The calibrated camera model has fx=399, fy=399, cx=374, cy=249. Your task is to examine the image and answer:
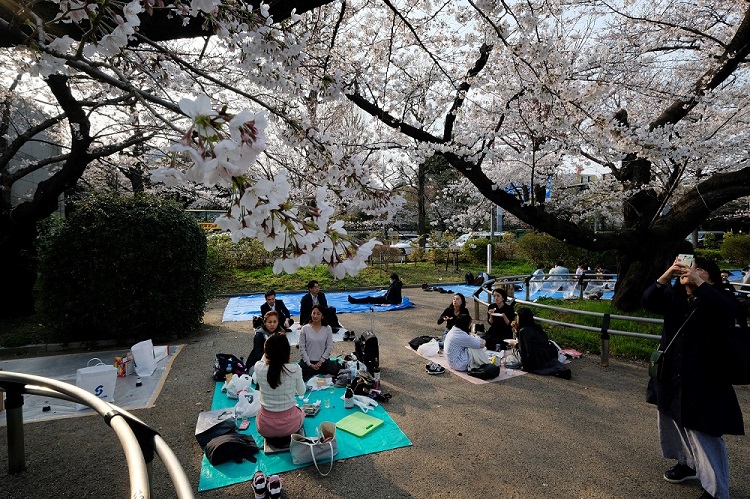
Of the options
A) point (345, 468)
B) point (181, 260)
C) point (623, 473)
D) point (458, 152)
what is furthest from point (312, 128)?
point (181, 260)

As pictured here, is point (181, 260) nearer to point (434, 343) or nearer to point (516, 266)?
point (434, 343)

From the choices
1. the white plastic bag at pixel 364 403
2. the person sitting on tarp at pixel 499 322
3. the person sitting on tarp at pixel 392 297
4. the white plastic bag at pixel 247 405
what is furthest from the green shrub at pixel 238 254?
the white plastic bag at pixel 364 403

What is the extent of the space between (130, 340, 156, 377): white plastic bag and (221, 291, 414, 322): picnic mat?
400cm

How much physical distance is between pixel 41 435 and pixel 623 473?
5.85 m

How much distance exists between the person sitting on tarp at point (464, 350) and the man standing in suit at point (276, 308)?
11.3 feet

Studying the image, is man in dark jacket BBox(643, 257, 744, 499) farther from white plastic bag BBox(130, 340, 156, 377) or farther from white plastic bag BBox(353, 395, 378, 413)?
white plastic bag BBox(130, 340, 156, 377)

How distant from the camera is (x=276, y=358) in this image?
4.10 m

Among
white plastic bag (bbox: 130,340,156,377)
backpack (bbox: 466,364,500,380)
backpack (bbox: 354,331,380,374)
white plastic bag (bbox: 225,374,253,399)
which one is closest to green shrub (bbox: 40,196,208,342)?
white plastic bag (bbox: 130,340,156,377)

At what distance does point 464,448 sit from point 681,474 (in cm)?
184

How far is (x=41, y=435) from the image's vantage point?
4.27m

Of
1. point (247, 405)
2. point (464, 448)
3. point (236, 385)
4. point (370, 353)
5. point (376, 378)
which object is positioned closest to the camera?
point (464, 448)

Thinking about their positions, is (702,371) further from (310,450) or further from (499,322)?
(499,322)

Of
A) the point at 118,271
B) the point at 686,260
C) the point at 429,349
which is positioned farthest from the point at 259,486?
the point at 118,271

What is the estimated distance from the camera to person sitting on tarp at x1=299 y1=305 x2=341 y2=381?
19.7 ft
